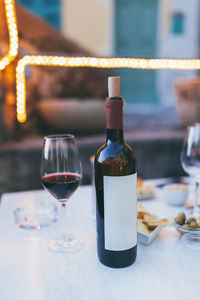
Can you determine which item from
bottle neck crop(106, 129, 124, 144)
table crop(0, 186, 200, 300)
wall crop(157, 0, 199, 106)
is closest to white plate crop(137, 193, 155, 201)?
table crop(0, 186, 200, 300)

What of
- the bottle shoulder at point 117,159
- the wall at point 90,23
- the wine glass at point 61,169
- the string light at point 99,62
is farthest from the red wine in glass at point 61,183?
the wall at point 90,23

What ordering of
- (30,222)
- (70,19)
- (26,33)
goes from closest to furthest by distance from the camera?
(30,222), (26,33), (70,19)

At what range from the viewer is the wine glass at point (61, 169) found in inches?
25.5

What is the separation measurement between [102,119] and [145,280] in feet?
7.99

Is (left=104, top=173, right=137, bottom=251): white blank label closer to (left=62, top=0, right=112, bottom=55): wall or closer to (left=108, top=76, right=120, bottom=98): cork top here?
(left=108, top=76, right=120, bottom=98): cork top

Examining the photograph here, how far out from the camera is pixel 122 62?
115cm

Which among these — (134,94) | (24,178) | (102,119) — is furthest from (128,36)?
(24,178)

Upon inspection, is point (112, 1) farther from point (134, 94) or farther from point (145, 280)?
point (145, 280)

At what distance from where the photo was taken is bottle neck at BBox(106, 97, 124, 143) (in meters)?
0.54

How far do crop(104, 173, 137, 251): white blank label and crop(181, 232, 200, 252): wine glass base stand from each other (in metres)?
0.17

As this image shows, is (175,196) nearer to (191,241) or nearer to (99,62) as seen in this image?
(191,241)

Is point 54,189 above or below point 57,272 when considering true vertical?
above

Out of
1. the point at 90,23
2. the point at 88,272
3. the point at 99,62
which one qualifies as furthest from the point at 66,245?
the point at 90,23

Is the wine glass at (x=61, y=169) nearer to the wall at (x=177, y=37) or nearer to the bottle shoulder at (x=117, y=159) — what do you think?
the bottle shoulder at (x=117, y=159)
